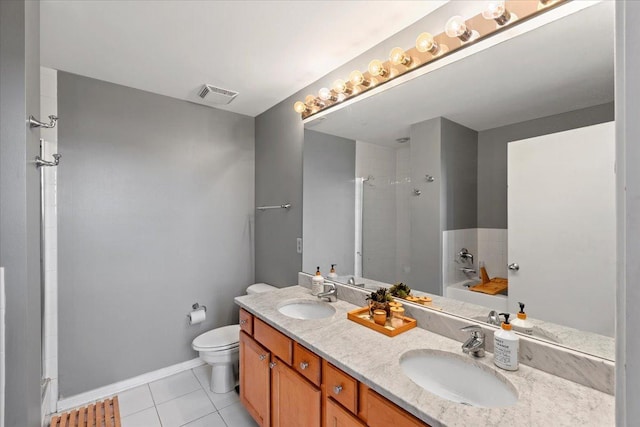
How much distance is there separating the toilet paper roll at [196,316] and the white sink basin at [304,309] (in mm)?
1065

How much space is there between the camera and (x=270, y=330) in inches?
62.5

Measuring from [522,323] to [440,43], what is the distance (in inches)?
51.3

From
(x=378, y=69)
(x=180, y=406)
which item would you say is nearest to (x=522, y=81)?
(x=378, y=69)

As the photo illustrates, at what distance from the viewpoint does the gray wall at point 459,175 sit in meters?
1.31

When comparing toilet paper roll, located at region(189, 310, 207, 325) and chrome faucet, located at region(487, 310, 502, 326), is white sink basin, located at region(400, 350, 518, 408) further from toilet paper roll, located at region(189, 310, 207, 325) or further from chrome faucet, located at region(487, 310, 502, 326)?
toilet paper roll, located at region(189, 310, 207, 325)

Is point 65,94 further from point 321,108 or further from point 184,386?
point 184,386

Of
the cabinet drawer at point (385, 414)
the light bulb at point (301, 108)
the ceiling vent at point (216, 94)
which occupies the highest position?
the ceiling vent at point (216, 94)

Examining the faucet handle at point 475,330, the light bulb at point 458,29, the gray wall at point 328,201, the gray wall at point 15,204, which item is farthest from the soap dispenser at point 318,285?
the light bulb at point 458,29

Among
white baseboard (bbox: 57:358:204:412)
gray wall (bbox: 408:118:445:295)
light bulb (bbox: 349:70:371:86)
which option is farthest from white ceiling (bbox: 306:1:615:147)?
white baseboard (bbox: 57:358:204:412)

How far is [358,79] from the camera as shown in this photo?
69.8 inches

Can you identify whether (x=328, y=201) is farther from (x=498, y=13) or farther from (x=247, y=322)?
(x=498, y=13)

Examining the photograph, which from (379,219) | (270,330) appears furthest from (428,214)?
(270,330)

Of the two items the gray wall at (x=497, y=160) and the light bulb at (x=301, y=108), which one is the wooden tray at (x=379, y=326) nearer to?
the gray wall at (x=497, y=160)

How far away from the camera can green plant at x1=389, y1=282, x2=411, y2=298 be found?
159cm
